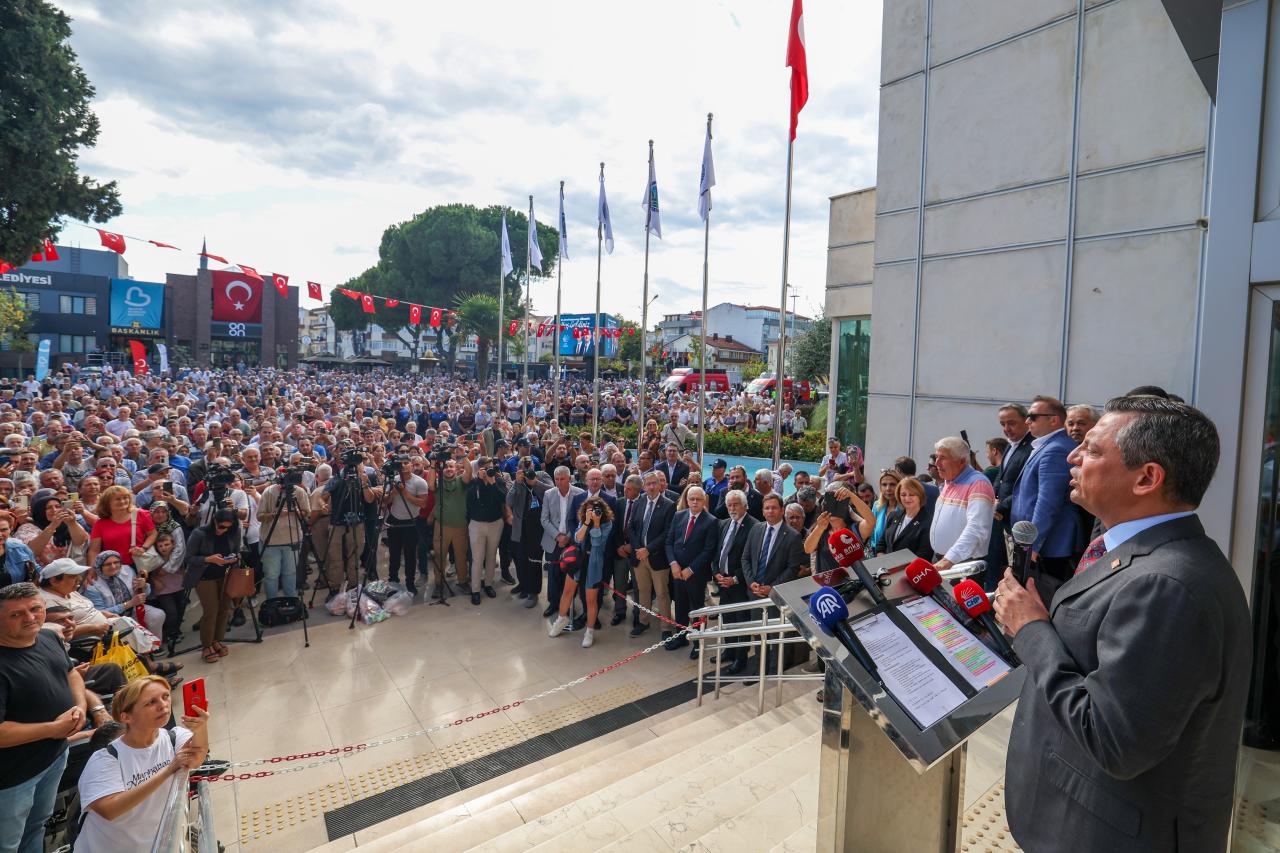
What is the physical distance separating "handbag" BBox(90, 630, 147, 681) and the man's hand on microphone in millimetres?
5505

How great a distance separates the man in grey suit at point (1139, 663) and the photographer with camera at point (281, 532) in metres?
8.27

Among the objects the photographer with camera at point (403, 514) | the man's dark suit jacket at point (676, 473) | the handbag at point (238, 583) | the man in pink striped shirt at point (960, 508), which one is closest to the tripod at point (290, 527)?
the handbag at point (238, 583)

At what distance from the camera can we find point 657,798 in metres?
3.92

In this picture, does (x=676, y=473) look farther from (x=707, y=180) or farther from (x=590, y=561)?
(x=707, y=180)

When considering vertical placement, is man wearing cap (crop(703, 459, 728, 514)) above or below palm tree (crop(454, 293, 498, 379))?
below

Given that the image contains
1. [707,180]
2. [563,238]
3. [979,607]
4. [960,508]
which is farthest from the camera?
[563,238]

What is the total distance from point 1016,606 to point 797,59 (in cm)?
1130

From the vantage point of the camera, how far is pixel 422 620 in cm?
850

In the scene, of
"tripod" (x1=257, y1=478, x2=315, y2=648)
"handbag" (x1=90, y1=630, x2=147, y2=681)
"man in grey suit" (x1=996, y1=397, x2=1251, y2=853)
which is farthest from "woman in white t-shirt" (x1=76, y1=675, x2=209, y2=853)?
"tripod" (x1=257, y1=478, x2=315, y2=648)

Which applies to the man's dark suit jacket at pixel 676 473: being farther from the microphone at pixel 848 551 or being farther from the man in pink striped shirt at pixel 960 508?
the microphone at pixel 848 551

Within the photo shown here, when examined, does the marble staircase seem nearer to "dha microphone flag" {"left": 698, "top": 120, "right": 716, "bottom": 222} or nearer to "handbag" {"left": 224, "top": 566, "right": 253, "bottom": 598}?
"handbag" {"left": 224, "top": 566, "right": 253, "bottom": 598}

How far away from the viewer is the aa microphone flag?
1095cm

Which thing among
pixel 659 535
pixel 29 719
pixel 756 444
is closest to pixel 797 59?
pixel 659 535

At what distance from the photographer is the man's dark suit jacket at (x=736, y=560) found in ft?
23.9
